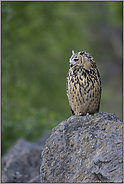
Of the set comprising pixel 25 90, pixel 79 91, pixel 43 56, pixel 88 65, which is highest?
pixel 43 56

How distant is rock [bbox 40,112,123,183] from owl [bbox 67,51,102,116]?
58 cm

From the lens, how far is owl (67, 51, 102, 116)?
4938mm

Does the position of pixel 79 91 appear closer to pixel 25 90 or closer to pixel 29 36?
pixel 25 90

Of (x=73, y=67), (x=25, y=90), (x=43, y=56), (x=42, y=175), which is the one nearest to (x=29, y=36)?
(x=43, y=56)

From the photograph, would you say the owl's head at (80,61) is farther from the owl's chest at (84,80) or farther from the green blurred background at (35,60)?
the green blurred background at (35,60)

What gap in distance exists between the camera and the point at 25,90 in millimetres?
14117

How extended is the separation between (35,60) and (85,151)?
12.6 m

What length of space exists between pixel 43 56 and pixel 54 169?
501 inches

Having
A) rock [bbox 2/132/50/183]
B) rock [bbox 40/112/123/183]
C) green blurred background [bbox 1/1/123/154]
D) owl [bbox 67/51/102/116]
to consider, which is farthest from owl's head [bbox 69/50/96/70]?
green blurred background [bbox 1/1/123/154]

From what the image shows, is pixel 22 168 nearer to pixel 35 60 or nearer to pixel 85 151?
pixel 85 151

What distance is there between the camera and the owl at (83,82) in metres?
4.94

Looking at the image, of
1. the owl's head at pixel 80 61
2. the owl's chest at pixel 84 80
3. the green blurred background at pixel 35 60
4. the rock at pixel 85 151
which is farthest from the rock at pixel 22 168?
the green blurred background at pixel 35 60


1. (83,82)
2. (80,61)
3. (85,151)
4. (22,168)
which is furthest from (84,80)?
(22,168)

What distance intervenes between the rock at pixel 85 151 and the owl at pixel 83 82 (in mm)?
583
